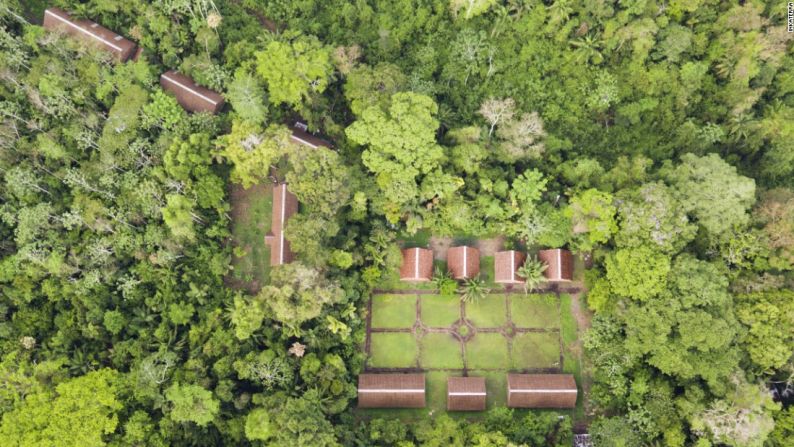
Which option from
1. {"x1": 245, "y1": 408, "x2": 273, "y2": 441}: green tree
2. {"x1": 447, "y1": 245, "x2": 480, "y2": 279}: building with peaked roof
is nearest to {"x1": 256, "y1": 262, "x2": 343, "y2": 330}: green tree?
{"x1": 245, "y1": 408, "x2": 273, "y2": 441}: green tree

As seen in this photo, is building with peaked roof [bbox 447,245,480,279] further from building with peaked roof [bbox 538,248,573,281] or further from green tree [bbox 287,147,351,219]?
green tree [bbox 287,147,351,219]

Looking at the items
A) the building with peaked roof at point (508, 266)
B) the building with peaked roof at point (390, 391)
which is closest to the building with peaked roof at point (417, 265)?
the building with peaked roof at point (508, 266)

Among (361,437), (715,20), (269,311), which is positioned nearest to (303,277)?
(269,311)

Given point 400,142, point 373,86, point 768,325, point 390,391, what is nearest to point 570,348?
point 768,325

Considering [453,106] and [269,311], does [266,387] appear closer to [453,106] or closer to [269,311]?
[269,311]

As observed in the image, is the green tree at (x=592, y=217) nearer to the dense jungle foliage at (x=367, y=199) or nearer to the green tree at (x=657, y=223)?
the dense jungle foliage at (x=367, y=199)
